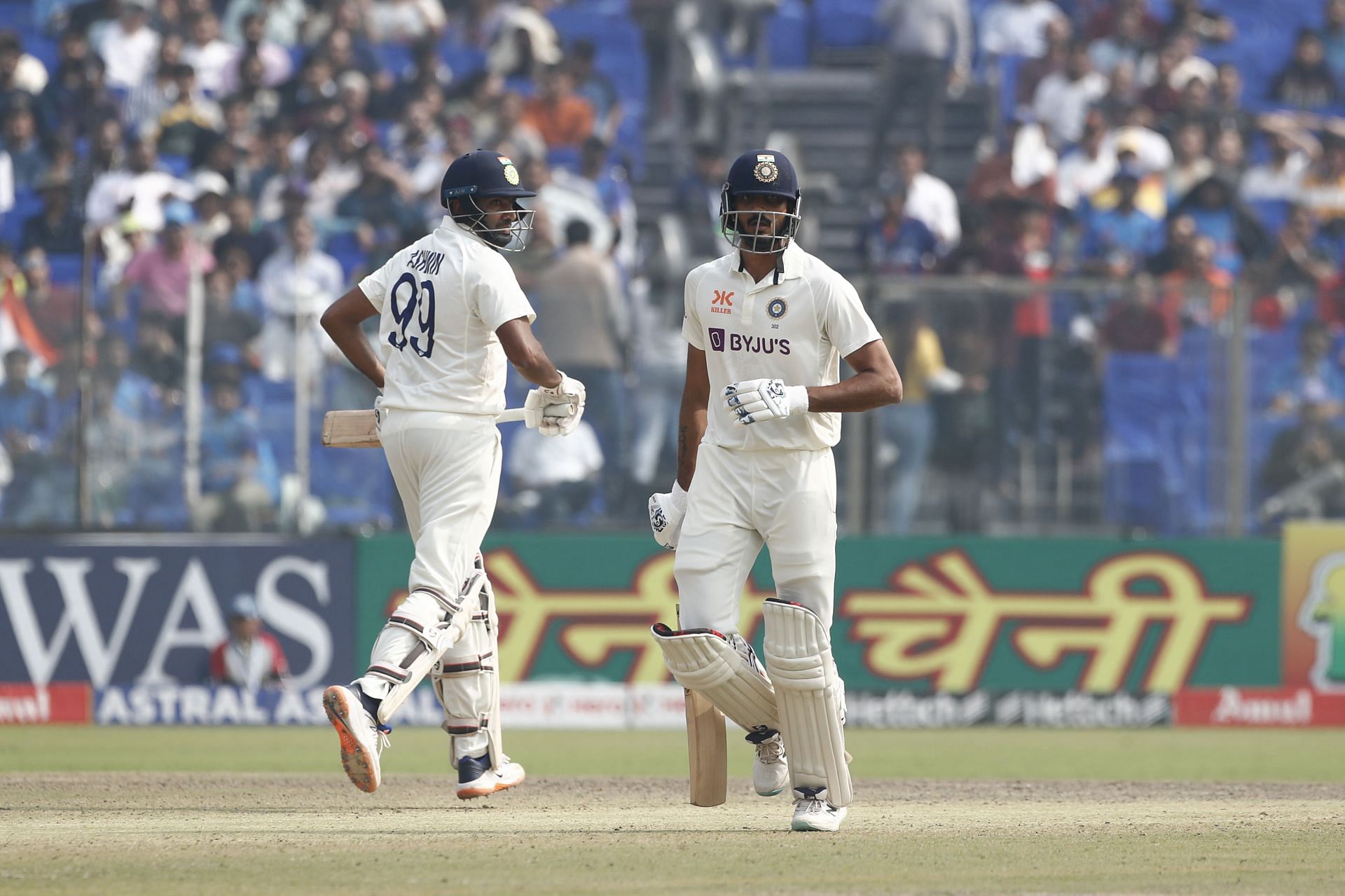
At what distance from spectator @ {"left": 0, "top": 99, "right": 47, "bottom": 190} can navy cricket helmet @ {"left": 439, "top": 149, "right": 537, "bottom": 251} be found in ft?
30.9

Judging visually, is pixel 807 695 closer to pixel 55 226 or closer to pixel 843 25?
pixel 55 226

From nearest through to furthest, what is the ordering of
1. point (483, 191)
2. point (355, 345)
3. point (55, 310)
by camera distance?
1. point (483, 191)
2. point (355, 345)
3. point (55, 310)

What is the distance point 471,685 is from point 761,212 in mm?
2045

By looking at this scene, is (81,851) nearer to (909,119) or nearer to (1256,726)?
(1256,726)

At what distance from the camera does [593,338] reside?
39.8 feet

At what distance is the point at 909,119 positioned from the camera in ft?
57.3

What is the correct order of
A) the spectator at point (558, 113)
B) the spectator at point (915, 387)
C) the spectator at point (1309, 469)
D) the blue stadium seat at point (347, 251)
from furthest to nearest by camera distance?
the spectator at point (558, 113)
the blue stadium seat at point (347, 251)
the spectator at point (1309, 469)
the spectator at point (915, 387)

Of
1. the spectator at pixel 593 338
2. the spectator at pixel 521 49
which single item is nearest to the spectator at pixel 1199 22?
the spectator at pixel 521 49

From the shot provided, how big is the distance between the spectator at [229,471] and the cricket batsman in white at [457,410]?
5.17 metres

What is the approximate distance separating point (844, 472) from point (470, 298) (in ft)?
19.7

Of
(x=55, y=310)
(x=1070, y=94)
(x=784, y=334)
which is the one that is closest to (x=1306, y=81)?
(x=1070, y=94)

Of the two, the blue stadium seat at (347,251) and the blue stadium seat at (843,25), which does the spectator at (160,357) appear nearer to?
the blue stadium seat at (347,251)

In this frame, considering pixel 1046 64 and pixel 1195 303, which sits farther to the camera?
pixel 1046 64

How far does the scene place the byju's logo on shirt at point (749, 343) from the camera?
6.29 m
